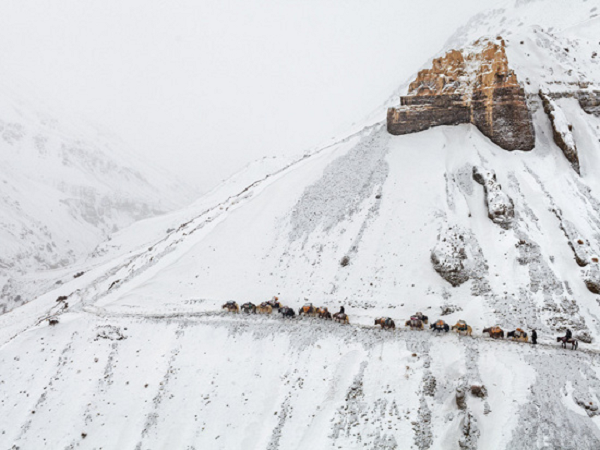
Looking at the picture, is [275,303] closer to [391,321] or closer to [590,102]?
[391,321]

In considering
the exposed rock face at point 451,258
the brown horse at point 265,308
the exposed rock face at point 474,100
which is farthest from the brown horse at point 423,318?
the exposed rock face at point 474,100

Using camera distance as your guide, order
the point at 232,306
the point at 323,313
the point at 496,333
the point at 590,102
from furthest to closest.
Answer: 1. the point at 590,102
2. the point at 232,306
3. the point at 323,313
4. the point at 496,333

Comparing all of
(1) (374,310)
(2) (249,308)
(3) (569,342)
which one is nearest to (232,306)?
(2) (249,308)

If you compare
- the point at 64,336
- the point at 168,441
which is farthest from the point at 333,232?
the point at 64,336

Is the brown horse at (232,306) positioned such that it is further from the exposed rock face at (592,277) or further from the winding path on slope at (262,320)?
the exposed rock face at (592,277)

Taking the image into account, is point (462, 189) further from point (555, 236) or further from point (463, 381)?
point (463, 381)

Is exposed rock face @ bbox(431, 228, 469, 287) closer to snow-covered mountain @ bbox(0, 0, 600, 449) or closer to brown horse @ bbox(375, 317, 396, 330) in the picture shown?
snow-covered mountain @ bbox(0, 0, 600, 449)

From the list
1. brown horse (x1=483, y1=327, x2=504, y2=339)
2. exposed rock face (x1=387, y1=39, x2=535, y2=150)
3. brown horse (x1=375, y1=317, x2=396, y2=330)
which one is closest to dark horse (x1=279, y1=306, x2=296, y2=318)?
brown horse (x1=375, y1=317, x2=396, y2=330)
